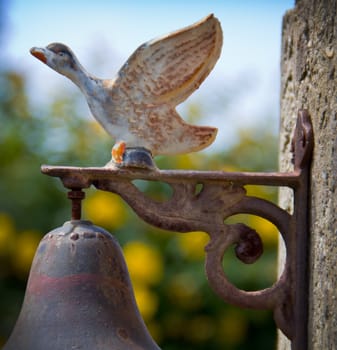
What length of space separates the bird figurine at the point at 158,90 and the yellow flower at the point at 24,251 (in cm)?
224

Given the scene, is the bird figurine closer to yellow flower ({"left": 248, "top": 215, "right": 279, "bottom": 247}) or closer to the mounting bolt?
the mounting bolt

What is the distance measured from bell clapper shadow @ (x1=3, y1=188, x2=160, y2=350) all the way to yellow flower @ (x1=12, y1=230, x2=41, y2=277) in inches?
85.1

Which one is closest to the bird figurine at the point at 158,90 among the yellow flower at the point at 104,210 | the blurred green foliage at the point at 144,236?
the blurred green foliage at the point at 144,236

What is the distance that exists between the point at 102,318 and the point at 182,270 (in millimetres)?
2116

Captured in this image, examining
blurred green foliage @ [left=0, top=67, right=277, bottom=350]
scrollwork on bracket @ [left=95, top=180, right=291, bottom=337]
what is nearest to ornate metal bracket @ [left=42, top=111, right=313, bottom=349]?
scrollwork on bracket @ [left=95, top=180, right=291, bottom=337]

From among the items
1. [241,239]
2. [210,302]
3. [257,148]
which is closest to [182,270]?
[210,302]

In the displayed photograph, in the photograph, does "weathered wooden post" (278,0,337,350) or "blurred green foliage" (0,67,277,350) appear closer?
"weathered wooden post" (278,0,337,350)

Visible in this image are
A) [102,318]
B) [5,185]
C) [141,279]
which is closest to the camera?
[102,318]

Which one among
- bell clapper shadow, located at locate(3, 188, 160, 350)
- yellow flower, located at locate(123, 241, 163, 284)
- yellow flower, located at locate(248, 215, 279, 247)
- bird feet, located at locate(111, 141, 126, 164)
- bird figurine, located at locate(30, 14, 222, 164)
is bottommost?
yellow flower, located at locate(123, 241, 163, 284)

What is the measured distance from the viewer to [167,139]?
159cm

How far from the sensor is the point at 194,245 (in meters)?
3.60

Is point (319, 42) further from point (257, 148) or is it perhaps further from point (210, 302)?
point (257, 148)

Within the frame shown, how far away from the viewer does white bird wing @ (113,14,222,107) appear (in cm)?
155

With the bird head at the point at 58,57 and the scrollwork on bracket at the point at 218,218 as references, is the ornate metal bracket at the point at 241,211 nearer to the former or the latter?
the scrollwork on bracket at the point at 218,218
